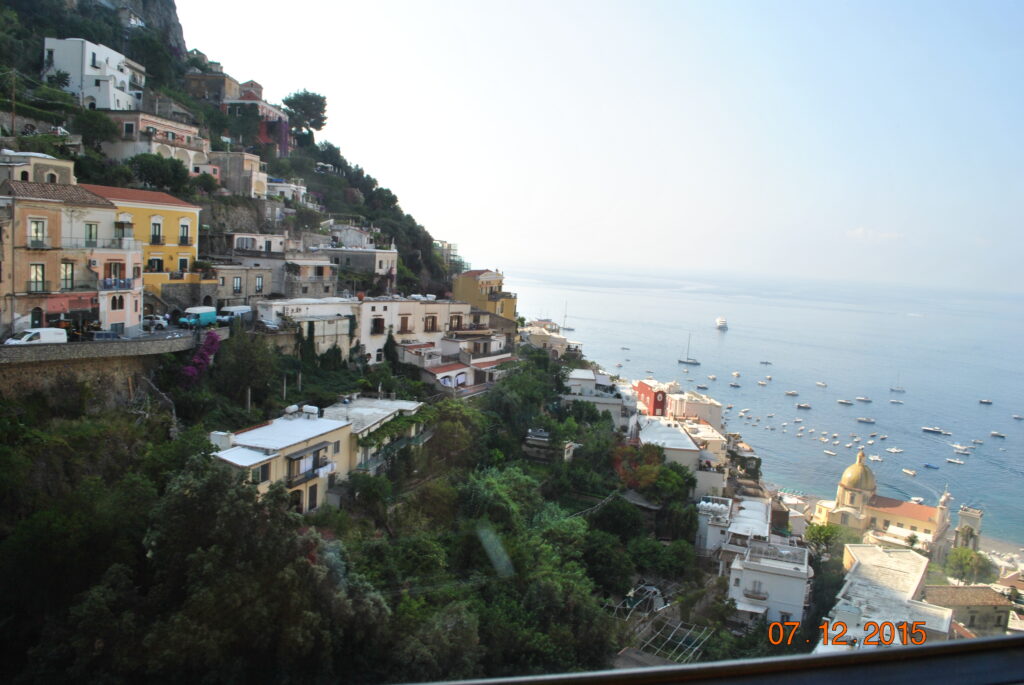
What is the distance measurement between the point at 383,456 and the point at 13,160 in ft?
13.3

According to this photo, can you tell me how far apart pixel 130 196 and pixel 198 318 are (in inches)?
52.9

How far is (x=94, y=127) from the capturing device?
28.9ft

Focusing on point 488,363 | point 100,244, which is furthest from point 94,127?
point 488,363

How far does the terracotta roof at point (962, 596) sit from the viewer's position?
5.88 meters

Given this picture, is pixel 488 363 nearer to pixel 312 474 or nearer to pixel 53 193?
pixel 312 474

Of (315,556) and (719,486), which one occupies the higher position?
(315,556)

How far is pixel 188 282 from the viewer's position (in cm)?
736

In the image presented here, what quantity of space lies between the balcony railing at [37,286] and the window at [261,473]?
7.19 feet

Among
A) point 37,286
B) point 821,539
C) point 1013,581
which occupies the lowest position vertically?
point 1013,581

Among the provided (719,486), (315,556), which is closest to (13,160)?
(315,556)

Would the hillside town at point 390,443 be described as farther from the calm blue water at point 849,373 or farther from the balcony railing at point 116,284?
the calm blue water at point 849,373

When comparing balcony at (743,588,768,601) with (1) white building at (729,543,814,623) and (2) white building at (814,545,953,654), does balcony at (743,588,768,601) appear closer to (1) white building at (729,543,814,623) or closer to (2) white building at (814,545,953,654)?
(1) white building at (729,543,814,623)

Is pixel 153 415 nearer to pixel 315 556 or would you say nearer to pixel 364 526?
pixel 364 526

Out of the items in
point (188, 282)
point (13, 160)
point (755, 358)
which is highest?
point (13, 160)
